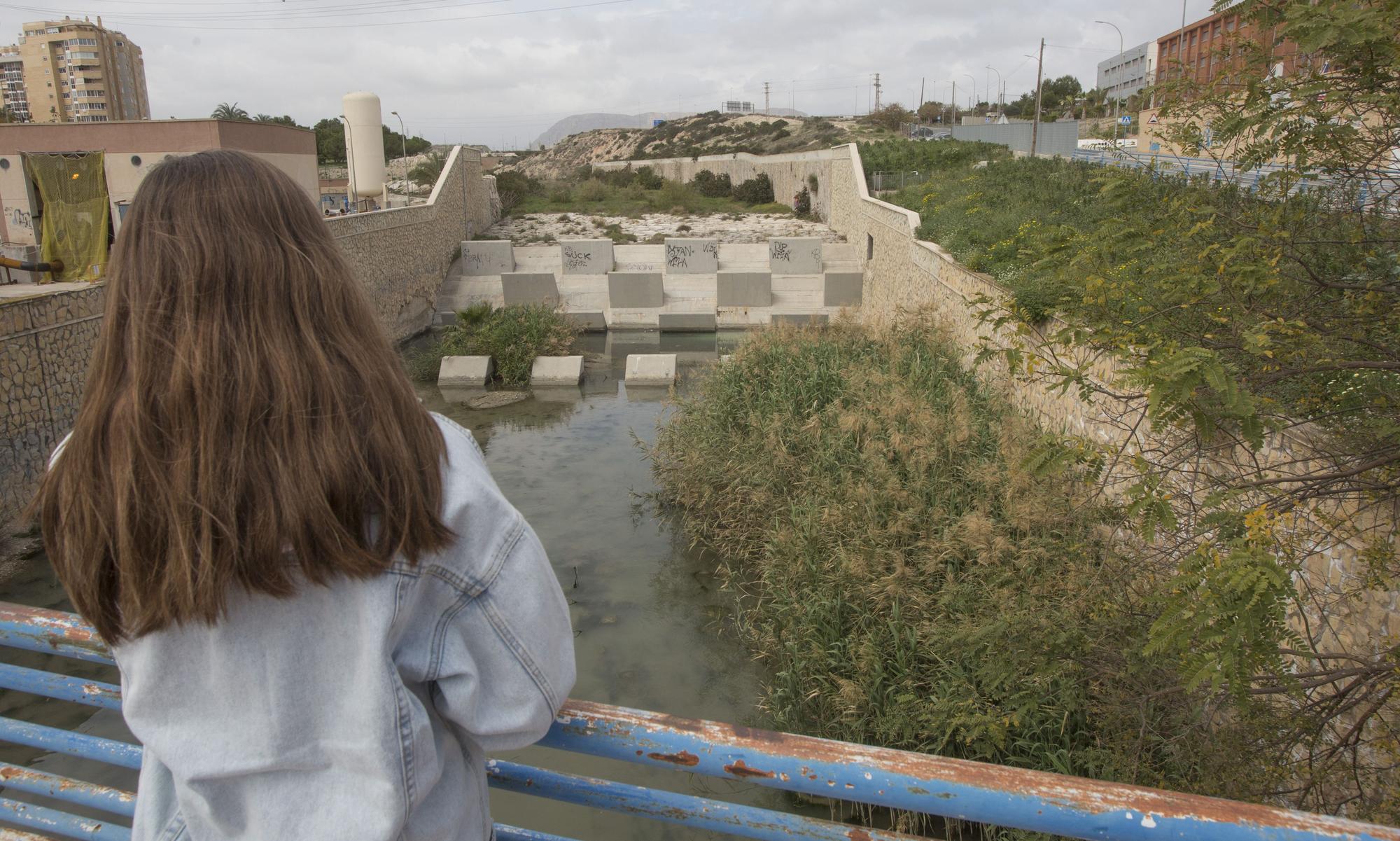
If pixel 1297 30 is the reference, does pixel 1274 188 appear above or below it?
below

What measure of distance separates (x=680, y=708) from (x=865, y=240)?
15526mm

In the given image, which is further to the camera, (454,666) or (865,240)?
(865,240)

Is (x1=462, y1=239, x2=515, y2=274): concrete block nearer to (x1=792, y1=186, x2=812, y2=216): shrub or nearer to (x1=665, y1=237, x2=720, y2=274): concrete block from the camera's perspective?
(x1=665, y1=237, x2=720, y2=274): concrete block

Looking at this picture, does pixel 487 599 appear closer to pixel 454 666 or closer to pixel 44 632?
pixel 454 666

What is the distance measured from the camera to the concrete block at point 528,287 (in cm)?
1831

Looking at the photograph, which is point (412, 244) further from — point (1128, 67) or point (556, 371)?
point (1128, 67)

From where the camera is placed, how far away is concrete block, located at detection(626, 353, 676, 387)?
14.2 m

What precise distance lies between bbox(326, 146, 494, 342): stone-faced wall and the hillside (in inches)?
579

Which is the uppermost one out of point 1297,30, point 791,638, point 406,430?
point 1297,30

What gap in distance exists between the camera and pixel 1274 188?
4207mm

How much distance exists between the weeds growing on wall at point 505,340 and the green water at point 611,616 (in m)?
2.37

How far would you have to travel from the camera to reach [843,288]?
18500 millimetres

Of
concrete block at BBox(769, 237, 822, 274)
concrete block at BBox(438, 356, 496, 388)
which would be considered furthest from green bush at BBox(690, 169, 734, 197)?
concrete block at BBox(438, 356, 496, 388)

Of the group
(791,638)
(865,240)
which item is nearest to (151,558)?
(791,638)
